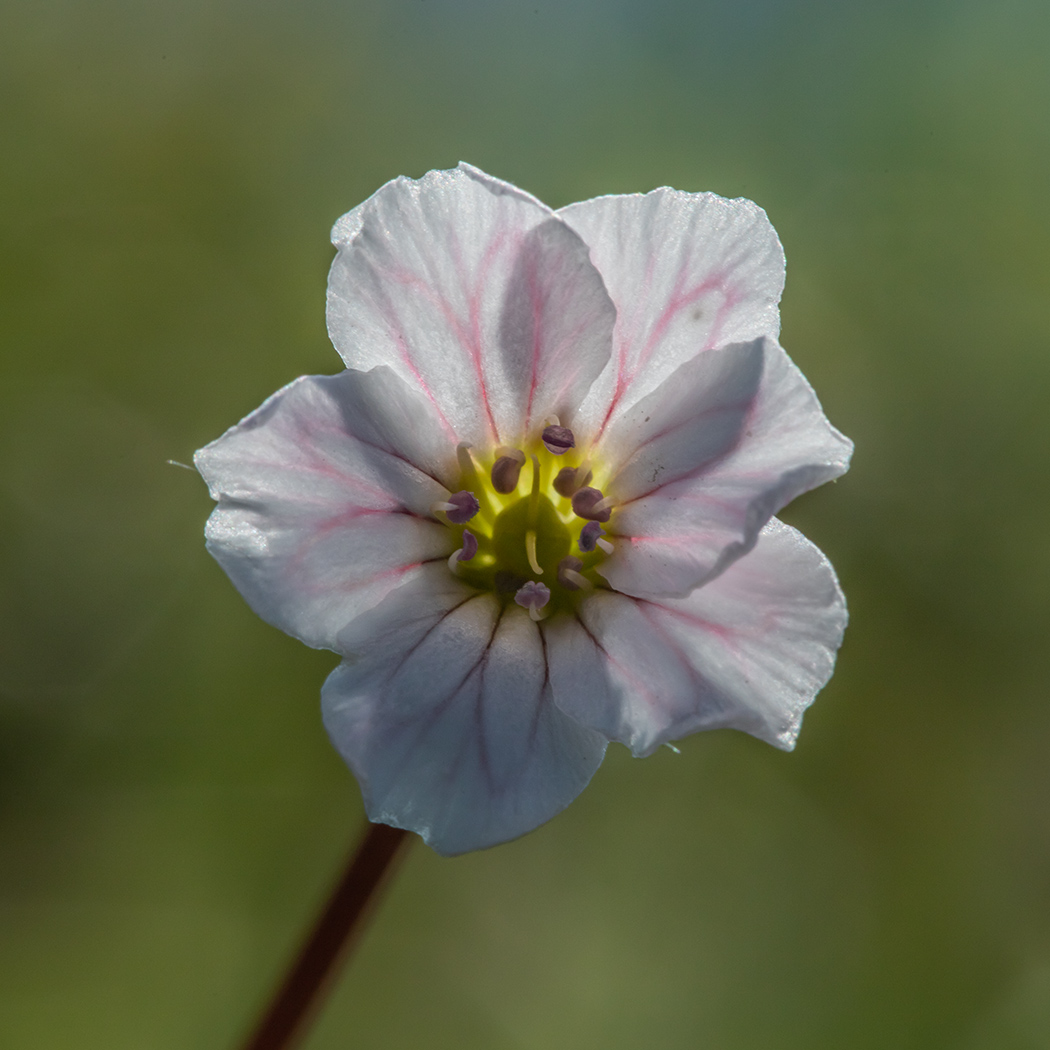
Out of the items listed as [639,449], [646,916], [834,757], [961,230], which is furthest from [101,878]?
[961,230]

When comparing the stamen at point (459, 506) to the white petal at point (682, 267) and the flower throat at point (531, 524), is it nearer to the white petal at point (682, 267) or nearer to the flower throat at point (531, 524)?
the flower throat at point (531, 524)

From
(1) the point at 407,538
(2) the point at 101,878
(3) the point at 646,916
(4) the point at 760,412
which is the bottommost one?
(3) the point at 646,916

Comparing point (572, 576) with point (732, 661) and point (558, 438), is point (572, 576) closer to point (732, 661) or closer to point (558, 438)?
point (558, 438)

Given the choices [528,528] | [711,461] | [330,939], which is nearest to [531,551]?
[528,528]

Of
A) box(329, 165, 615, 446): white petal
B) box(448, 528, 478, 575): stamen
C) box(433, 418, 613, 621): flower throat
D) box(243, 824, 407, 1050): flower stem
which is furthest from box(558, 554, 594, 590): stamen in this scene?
box(243, 824, 407, 1050): flower stem

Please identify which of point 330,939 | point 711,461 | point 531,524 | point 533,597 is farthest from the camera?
point 531,524

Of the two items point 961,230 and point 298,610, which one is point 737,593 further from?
point 961,230
